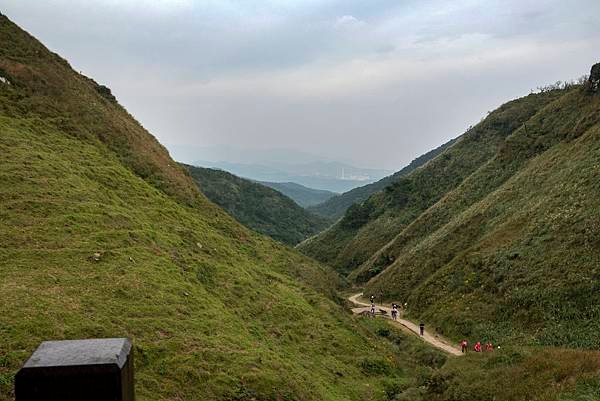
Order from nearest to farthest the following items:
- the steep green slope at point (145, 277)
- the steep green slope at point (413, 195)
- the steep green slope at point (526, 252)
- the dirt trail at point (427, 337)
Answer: the steep green slope at point (145, 277) → the steep green slope at point (526, 252) → the dirt trail at point (427, 337) → the steep green slope at point (413, 195)

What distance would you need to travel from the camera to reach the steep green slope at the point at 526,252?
2797 cm

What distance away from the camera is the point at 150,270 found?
18.4m

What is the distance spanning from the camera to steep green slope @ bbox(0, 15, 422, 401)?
44.6ft

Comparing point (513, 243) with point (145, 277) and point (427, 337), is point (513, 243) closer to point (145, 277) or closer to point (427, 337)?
point (427, 337)

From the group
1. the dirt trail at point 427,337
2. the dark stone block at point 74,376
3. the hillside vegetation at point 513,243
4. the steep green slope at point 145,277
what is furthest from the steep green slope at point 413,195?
the dark stone block at point 74,376

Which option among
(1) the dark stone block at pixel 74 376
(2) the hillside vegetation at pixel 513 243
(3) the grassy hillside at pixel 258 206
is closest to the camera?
(1) the dark stone block at pixel 74 376

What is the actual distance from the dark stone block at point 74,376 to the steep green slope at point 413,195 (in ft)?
238

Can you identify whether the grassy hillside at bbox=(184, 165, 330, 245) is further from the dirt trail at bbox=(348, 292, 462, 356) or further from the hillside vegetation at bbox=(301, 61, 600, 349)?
the dirt trail at bbox=(348, 292, 462, 356)

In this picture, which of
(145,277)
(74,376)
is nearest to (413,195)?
(145,277)

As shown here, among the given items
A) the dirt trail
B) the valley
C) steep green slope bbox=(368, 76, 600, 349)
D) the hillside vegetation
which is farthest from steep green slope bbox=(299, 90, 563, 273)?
the dirt trail

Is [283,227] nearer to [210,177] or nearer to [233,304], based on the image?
[210,177]

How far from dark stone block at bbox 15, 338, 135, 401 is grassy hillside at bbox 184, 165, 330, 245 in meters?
117

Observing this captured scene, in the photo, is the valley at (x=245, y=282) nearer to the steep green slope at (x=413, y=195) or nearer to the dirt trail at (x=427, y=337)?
the dirt trail at (x=427, y=337)

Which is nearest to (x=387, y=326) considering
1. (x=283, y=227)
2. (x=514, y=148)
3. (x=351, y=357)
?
(x=351, y=357)
